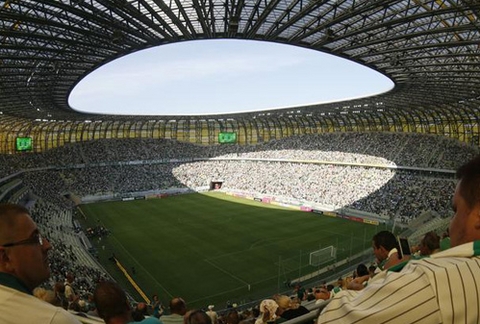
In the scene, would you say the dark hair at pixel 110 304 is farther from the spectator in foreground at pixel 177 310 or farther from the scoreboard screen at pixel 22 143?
the scoreboard screen at pixel 22 143

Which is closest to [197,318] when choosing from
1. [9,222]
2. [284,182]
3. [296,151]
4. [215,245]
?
[9,222]

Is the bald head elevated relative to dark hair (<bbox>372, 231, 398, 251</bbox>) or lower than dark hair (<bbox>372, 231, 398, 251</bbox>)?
elevated

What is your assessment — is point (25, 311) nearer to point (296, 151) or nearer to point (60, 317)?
point (60, 317)

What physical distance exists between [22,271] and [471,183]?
2.46 meters

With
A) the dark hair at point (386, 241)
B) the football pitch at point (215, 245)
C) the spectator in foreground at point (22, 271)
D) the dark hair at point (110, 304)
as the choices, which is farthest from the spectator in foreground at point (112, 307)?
the football pitch at point (215, 245)

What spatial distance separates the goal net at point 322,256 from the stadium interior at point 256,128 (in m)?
1.63

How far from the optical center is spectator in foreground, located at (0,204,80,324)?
5.57 feet

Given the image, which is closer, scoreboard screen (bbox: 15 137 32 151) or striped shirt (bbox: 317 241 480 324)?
striped shirt (bbox: 317 241 480 324)

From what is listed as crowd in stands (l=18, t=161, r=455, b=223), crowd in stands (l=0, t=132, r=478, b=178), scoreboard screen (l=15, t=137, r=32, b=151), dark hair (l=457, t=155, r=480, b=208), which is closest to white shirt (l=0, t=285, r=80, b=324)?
dark hair (l=457, t=155, r=480, b=208)

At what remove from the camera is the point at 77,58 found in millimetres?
28094

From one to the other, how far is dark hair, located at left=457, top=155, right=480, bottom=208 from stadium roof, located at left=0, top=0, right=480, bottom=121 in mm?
19624

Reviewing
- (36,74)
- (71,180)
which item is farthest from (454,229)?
(71,180)

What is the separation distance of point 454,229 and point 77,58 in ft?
103

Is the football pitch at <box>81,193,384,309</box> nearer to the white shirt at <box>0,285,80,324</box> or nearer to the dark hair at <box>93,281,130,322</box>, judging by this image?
the dark hair at <box>93,281,130,322</box>
